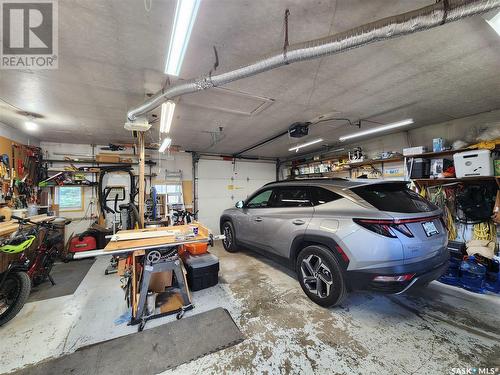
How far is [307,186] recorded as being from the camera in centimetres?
287

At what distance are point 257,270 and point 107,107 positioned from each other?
3756mm

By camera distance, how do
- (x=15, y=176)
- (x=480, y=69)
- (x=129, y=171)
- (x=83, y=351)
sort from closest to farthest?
1. (x=83, y=351)
2. (x=480, y=69)
3. (x=15, y=176)
4. (x=129, y=171)

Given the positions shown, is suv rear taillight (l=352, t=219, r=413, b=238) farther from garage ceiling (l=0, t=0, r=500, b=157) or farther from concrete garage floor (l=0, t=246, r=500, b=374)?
garage ceiling (l=0, t=0, r=500, b=157)

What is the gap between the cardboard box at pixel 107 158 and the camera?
5482mm

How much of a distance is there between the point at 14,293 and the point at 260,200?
3.51 meters

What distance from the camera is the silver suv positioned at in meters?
1.88

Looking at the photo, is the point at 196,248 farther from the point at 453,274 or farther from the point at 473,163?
the point at 473,163

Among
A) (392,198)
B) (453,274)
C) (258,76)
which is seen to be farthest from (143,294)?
(453,274)

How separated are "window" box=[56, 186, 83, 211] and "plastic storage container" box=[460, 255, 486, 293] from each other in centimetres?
824

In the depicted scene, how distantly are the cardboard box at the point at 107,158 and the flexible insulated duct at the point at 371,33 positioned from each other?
4.95 metres

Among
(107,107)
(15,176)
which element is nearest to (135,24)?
(107,107)

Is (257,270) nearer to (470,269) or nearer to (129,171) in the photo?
(470,269)

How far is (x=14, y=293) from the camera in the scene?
7.35ft

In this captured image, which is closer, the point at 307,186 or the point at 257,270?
the point at 307,186
